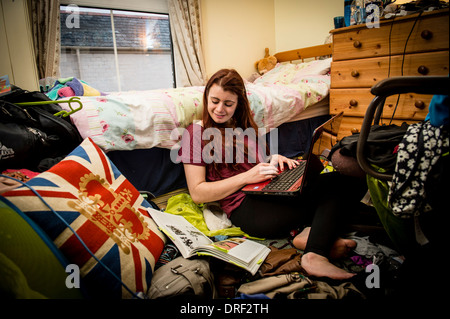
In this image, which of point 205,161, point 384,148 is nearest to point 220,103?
point 205,161

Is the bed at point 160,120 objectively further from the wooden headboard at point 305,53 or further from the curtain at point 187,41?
the curtain at point 187,41

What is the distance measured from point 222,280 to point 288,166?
0.65 m

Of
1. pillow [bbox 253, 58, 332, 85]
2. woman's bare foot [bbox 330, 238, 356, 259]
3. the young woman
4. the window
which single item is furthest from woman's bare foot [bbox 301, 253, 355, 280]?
the window

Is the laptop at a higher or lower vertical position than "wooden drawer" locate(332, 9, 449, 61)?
lower

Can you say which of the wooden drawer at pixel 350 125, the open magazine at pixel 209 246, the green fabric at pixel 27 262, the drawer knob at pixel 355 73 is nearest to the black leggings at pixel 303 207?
the open magazine at pixel 209 246

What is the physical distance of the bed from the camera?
3.98 ft

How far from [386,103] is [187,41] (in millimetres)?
2396

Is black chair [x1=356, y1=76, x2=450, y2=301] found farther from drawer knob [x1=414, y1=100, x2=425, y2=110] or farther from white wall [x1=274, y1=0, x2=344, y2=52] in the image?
white wall [x1=274, y1=0, x2=344, y2=52]

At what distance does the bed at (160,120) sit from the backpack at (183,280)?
701mm

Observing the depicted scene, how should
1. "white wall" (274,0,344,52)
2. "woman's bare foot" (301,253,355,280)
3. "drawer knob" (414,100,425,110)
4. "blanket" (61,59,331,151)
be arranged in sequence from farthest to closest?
"white wall" (274,0,344,52) < "drawer knob" (414,100,425,110) < "blanket" (61,59,331,151) < "woman's bare foot" (301,253,355,280)
